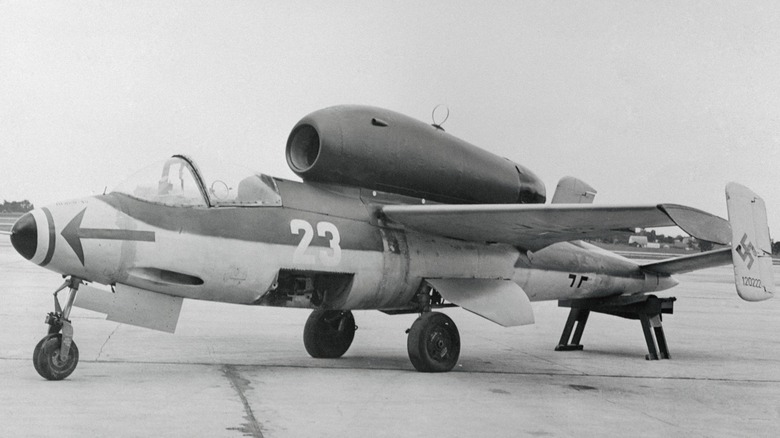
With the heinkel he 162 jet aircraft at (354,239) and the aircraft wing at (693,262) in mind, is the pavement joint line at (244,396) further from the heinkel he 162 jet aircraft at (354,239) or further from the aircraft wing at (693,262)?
the aircraft wing at (693,262)

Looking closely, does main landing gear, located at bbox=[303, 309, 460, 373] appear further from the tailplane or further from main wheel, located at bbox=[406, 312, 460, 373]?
the tailplane

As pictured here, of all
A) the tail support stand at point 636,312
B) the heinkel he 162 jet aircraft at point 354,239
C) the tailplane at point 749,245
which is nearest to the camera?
the heinkel he 162 jet aircraft at point 354,239

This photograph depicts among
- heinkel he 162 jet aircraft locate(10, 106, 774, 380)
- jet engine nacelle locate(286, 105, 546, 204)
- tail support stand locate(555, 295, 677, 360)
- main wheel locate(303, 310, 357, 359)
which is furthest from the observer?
tail support stand locate(555, 295, 677, 360)

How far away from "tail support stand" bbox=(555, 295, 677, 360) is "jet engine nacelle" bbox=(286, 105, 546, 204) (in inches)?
98.9

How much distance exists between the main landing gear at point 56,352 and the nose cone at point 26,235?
0.57 meters

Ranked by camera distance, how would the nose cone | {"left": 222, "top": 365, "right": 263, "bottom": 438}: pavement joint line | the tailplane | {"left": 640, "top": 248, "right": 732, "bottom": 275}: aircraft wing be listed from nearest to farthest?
{"left": 222, "top": 365, "right": 263, "bottom": 438}: pavement joint line, the nose cone, the tailplane, {"left": 640, "top": 248, "right": 732, "bottom": 275}: aircraft wing

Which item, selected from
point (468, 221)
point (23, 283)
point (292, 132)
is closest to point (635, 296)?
point (468, 221)

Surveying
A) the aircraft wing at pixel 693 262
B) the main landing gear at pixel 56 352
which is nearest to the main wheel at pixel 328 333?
the main landing gear at pixel 56 352

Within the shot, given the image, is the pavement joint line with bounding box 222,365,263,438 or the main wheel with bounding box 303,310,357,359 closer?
the pavement joint line with bounding box 222,365,263,438

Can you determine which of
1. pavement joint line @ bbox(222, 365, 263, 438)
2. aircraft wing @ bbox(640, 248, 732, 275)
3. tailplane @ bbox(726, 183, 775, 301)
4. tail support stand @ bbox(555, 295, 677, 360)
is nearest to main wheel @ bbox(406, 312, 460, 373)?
pavement joint line @ bbox(222, 365, 263, 438)

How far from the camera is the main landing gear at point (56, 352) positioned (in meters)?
6.25

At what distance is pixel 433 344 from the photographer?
8.08 meters

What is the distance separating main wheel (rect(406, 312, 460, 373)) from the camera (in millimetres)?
7969

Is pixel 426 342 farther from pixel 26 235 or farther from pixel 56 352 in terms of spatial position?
pixel 26 235
